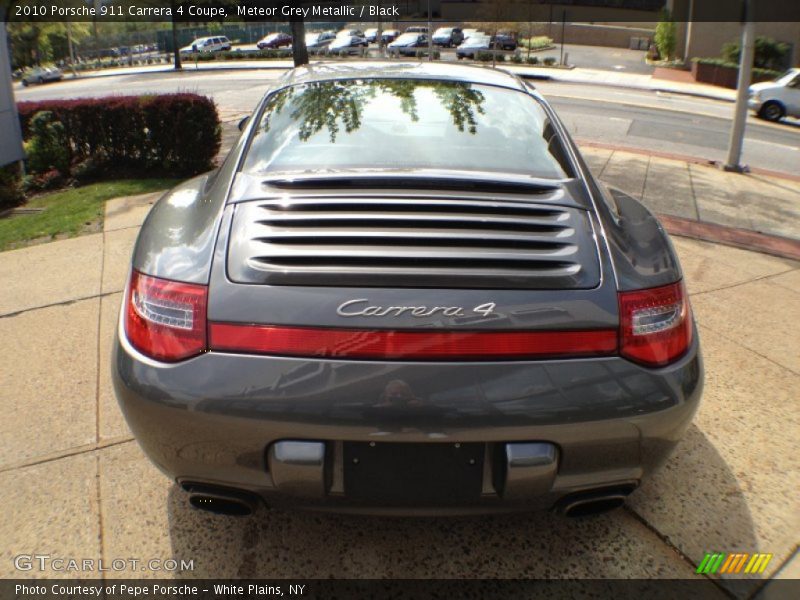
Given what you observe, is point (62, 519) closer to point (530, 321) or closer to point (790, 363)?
point (530, 321)

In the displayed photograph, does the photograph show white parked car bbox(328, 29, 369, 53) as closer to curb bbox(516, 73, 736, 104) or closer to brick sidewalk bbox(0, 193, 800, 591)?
curb bbox(516, 73, 736, 104)

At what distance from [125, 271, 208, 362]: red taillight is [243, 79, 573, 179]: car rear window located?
73cm

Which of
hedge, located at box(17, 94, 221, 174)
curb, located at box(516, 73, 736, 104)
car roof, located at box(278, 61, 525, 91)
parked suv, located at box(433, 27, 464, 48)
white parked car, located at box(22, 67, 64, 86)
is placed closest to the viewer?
car roof, located at box(278, 61, 525, 91)

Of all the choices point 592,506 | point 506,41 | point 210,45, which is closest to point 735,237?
point 592,506

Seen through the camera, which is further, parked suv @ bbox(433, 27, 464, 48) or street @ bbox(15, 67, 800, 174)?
parked suv @ bbox(433, 27, 464, 48)

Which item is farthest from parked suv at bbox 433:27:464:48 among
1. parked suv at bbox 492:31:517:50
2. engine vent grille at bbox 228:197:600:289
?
engine vent grille at bbox 228:197:600:289

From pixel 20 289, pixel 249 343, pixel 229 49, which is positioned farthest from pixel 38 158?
pixel 229 49

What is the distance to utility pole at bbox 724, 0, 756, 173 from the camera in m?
9.45

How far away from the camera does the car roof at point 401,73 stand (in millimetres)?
3189

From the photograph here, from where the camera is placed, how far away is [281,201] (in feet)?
7.11

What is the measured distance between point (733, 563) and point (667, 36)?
3813cm

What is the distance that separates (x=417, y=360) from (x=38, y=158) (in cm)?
→ 929

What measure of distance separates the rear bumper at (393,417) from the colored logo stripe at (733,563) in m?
0.62

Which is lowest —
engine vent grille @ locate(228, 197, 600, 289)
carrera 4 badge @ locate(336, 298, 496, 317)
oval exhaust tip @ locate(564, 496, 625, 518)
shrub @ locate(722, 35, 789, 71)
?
oval exhaust tip @ locate(564, 496, 625, 518)
